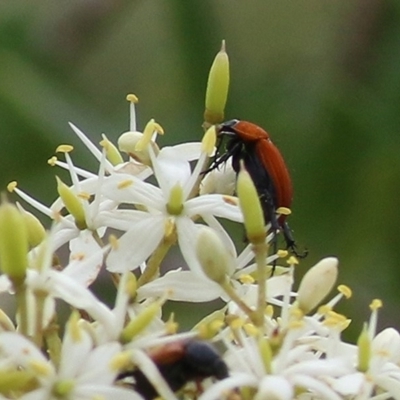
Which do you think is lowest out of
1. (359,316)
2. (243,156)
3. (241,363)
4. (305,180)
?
(359,316)

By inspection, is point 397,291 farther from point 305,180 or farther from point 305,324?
point 305,324

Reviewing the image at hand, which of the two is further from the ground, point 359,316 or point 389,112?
point 389,112

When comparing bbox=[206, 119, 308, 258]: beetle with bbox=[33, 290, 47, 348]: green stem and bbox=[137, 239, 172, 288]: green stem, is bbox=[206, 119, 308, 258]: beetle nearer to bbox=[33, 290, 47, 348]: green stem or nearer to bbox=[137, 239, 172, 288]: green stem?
bbox=[137, 239, 172, 288]: green stem

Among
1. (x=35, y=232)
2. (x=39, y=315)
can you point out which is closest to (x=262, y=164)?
(x=35, y=232)

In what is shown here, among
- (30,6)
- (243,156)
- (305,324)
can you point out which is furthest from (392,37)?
(305,324)

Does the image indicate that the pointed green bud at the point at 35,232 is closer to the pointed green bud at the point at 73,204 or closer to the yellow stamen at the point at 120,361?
the pointed green bud at the point at 73,204
